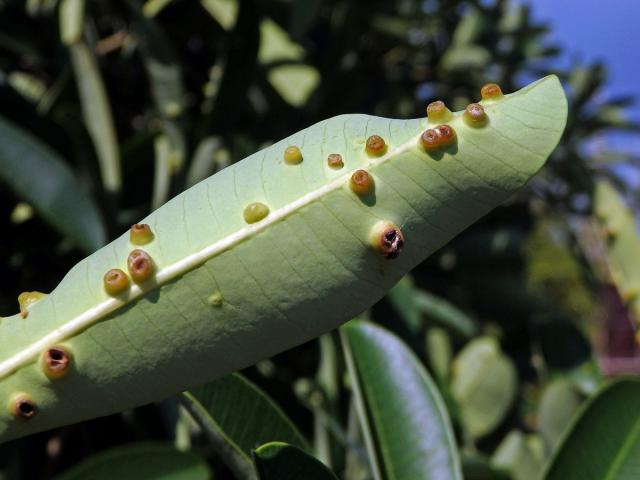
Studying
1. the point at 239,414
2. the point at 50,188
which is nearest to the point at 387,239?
the point at 239,414

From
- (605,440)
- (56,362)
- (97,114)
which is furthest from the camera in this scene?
(97,114)

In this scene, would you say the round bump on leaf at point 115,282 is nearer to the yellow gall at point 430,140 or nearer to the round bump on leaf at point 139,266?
the round bump on leaf at point 139,266

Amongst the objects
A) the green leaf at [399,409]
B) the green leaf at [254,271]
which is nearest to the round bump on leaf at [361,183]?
the green leaf at [254,271]

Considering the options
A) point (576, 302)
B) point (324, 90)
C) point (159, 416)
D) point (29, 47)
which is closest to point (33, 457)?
point (159, 416)

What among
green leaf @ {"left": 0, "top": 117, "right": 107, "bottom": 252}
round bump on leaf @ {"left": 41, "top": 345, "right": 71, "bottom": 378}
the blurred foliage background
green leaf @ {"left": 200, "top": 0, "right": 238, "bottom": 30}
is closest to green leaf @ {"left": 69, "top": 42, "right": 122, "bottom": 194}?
the blurred foliage background

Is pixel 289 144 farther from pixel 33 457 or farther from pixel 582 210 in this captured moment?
pixel 582 210

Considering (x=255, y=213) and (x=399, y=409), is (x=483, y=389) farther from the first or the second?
(x=255, y=213)
